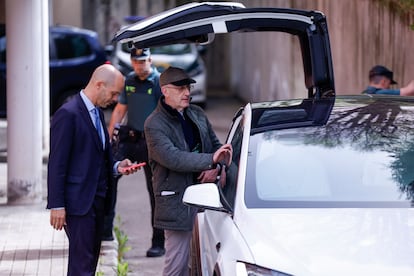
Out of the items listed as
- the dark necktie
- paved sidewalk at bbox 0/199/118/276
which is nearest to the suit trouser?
the dark necktie

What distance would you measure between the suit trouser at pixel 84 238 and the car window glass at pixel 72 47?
13.4m

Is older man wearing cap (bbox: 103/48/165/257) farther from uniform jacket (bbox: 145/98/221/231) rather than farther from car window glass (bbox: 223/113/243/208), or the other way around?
car window glass (bbox: 223/113/243/208)

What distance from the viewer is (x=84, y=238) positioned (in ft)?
20.9

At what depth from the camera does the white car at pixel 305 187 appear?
4.89m

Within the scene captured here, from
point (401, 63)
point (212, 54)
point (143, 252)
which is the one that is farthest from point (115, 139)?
point (212, 54)

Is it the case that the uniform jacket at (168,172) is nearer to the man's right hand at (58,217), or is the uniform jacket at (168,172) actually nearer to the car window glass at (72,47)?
the man's right hand at (58,217)

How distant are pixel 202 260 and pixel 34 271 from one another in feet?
6.98

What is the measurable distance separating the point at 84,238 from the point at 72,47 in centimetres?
1354

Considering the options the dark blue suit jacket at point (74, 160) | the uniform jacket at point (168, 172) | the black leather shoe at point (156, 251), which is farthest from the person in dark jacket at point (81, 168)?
the black leather shoe at point (156, 251)

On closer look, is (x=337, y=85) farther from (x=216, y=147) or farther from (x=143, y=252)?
(x=216, y=147)

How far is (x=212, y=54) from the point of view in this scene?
28.4 meters

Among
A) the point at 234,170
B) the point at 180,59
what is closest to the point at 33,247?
the point at 234,170

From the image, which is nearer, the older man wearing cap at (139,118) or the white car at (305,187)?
the white car at (305,187)

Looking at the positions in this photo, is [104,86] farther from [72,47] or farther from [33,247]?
[72,47]
